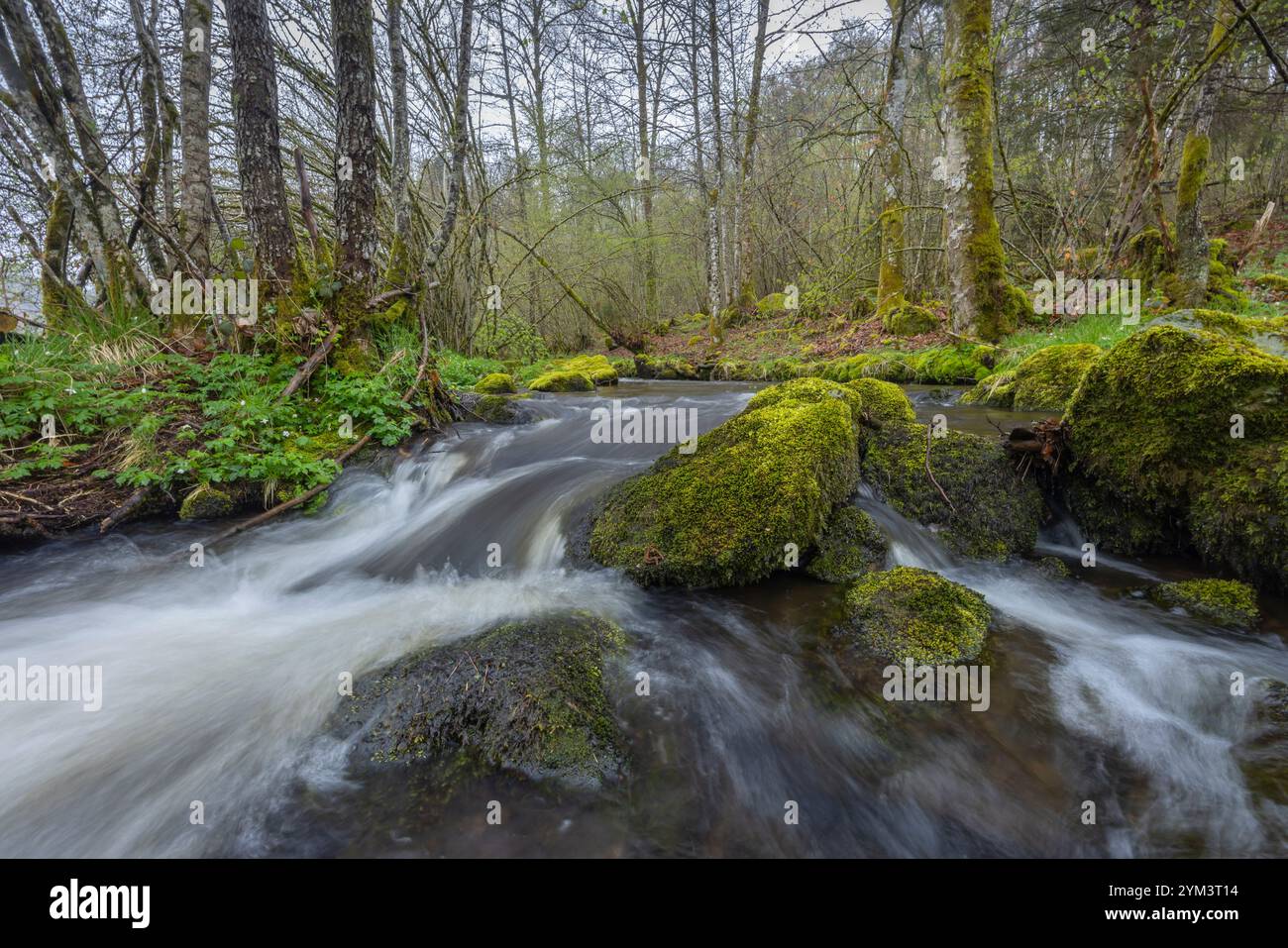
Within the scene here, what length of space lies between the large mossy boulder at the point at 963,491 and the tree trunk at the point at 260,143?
247 inches

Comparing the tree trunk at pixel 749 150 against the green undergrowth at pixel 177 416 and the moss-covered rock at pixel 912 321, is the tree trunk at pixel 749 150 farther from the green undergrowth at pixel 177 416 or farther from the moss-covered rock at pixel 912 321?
the green undergrowth at pixel 177 416

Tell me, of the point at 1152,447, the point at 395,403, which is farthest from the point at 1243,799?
the point at 395,403

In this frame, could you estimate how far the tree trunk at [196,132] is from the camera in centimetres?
608

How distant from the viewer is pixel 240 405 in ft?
16.1

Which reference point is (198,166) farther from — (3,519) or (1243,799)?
(1243,799)

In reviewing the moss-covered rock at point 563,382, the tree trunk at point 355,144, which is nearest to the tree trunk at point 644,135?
the moss-covered rock at point 563,382

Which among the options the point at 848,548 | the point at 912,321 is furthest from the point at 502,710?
the point at 912,321

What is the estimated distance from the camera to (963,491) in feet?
12.7

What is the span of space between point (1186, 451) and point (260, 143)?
8.17 m

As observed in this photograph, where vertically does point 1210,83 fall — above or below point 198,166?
above

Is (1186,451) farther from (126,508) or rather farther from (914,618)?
(126,508)

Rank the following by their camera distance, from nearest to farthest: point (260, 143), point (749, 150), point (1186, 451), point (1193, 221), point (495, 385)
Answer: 1. point (1186, 451)
2. point (260, 143)
3. point (1193, 221)
4. point (495, 385)
5. point (749, 150)

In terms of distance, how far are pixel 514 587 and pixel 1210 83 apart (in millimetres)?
11847
